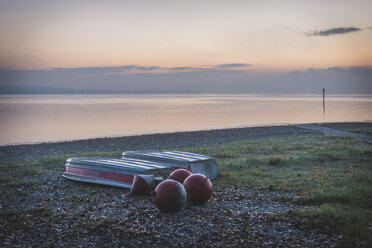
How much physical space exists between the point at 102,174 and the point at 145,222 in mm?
4273

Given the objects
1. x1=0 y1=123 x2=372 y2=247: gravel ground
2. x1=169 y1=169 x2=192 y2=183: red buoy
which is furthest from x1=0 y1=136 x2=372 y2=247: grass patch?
x1=169 y1=169 x2=192 y2=183: red buoy

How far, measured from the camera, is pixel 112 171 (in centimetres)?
1259

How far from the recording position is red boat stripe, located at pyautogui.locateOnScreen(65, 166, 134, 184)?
1220 cm

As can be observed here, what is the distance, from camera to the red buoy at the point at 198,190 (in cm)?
994

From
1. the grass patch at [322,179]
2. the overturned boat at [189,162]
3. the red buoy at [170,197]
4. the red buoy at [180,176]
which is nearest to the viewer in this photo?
the grass patch at [322,179]

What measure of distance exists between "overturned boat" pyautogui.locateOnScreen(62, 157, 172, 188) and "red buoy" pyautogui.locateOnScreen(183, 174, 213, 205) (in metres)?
1.70

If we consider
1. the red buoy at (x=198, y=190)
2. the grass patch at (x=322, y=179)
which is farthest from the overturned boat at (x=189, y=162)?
the red buoy at (x=198, y=190)

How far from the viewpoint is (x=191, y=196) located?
9977 mm

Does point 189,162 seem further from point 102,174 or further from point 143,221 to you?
point 143,221

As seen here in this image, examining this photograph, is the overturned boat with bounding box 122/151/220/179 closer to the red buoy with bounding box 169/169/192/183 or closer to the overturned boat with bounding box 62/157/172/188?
the overturned boat with bounding box 62/157/172/188

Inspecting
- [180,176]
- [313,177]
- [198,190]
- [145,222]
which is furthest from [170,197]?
[313,177]

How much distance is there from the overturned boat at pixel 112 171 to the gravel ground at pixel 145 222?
681 millimetres

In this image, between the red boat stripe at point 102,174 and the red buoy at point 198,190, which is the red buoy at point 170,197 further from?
the red boat stripe at point 102,174

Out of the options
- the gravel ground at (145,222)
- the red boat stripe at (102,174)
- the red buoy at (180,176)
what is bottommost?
the gravel ground at (145,222)
